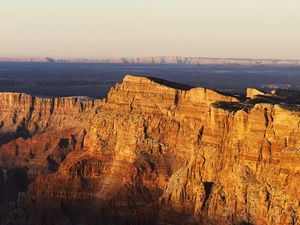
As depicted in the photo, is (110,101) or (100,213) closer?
(100,213)

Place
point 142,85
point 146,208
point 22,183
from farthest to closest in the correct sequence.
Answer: point 22,183
point 142,85
point 146,208

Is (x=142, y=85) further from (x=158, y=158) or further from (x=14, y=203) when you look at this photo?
(x=14, y=203)

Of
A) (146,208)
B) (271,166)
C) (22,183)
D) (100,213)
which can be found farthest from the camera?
(22,183)

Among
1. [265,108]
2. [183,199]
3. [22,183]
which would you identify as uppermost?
[265,108]

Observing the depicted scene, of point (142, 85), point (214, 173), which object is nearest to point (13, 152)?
point (142, 85)

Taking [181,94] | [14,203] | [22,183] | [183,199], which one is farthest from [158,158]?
[22,183]

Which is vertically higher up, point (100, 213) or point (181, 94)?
point (181, 94)

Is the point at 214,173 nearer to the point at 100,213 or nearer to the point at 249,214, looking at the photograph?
the point at 249,214
